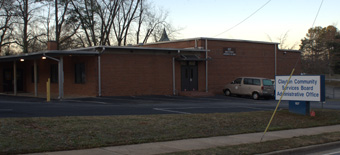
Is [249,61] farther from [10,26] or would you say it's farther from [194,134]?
[10,26]

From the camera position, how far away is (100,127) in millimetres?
11242

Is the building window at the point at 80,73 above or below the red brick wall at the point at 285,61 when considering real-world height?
below

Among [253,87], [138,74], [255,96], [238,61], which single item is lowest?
[255,96]

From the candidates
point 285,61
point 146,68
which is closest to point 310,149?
point 146,68

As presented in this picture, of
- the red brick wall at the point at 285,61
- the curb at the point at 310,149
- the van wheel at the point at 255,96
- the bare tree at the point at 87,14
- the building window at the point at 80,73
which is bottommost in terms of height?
the curb at the point at 310,149

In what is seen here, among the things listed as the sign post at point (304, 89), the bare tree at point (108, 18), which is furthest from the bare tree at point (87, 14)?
the sign post at point (304, 89)

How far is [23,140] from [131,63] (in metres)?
17.8

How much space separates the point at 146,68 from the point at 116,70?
253 centimetres

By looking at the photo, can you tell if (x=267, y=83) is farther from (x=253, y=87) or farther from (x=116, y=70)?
(x=116, y=70)

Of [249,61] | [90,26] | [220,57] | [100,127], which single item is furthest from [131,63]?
[90,26]

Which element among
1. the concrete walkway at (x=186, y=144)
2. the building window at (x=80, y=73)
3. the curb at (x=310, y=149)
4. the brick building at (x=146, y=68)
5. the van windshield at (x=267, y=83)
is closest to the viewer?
the concrete walkway at (x=186, y=144)

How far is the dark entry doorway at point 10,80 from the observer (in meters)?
33.7

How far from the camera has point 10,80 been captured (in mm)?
33875

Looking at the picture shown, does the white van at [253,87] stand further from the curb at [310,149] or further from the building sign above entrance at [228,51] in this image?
the curb at [310,149]
